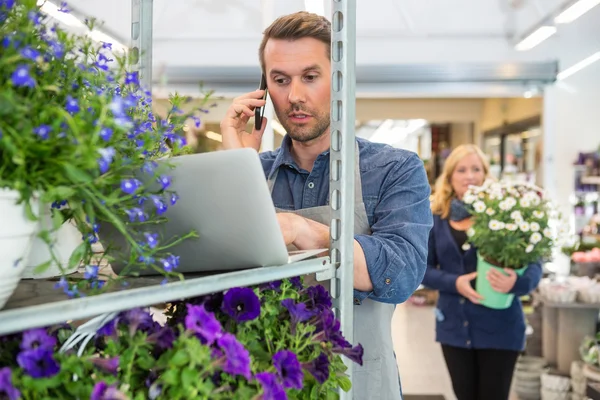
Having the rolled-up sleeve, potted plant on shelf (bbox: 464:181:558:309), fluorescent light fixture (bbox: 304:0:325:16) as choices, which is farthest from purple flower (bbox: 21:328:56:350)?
Answer: fluorescent light fixture (bbox: 304:0:325:16)

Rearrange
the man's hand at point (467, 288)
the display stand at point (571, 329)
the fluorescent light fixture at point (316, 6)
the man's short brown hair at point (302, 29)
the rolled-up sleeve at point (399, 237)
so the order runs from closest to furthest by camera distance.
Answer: the rolled-up sleeve at point (399, 237), the man's short brown hair at point (302, 29), the man's hand at point (467, 288), the display stand at point (571, 329), the fluorescent light fixture at point (316, 6)

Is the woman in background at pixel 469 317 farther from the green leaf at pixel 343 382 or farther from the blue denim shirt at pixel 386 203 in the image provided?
the green leaf at pixel 343 382

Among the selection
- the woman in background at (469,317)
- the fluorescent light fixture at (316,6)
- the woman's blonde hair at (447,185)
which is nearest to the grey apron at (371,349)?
the woman in background at (469,317)

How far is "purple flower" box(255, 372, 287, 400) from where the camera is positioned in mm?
794

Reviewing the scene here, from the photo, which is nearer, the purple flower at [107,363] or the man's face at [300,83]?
the purple flower at [107,363]

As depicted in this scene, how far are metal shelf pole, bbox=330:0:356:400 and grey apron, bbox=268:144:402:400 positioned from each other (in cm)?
34

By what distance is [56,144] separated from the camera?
64 centimetres

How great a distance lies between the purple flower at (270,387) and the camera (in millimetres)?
794

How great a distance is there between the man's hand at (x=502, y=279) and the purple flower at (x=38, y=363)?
3056 mm

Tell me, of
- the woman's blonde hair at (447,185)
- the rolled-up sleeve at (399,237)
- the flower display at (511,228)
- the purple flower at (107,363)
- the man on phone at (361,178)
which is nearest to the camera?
the purple flower at (107,363)

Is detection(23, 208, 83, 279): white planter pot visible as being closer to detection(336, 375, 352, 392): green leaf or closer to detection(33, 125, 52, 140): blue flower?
detection(33, 125, 52, 140): blue flower

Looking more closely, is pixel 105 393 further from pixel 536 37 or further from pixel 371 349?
pixel 536 37

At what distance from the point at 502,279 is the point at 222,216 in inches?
114

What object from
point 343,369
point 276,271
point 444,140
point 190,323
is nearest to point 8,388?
point 190,323
